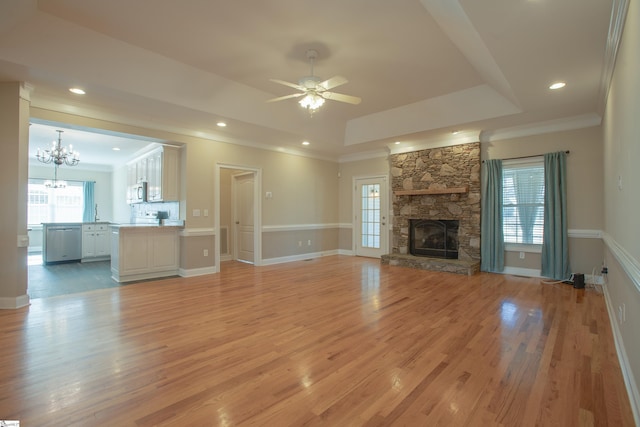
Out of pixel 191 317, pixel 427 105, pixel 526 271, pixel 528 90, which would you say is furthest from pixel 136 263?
pixel 526 271

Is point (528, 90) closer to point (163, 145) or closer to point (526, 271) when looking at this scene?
point (526, 271)

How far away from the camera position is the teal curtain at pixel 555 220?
A: 5090 millimetres

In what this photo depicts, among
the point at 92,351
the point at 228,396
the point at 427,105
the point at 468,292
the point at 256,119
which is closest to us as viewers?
the point at 228,396

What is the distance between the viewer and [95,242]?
7.64 meters

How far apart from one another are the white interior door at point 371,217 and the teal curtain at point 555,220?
3.26 meters

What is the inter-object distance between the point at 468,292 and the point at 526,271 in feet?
6.37

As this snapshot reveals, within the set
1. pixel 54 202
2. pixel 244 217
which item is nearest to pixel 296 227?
pixel 244 217

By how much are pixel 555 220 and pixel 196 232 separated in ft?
21.2

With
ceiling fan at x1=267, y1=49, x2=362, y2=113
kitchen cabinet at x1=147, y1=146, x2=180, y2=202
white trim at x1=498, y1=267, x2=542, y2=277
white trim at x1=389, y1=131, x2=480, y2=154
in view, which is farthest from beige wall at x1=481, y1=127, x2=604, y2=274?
kitchen cabinet at x1=147, y1=146, x2=180, y2=202

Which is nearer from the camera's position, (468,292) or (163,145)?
(468,292)

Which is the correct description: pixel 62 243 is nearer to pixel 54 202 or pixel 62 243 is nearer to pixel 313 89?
pixel 54 202

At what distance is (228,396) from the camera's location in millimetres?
1961

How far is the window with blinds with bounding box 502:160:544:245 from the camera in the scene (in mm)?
5438

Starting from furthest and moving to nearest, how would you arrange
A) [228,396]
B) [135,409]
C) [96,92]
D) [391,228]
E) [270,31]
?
[391,228]
[96,92]
[270,31]
[228,396]
[135,409]
